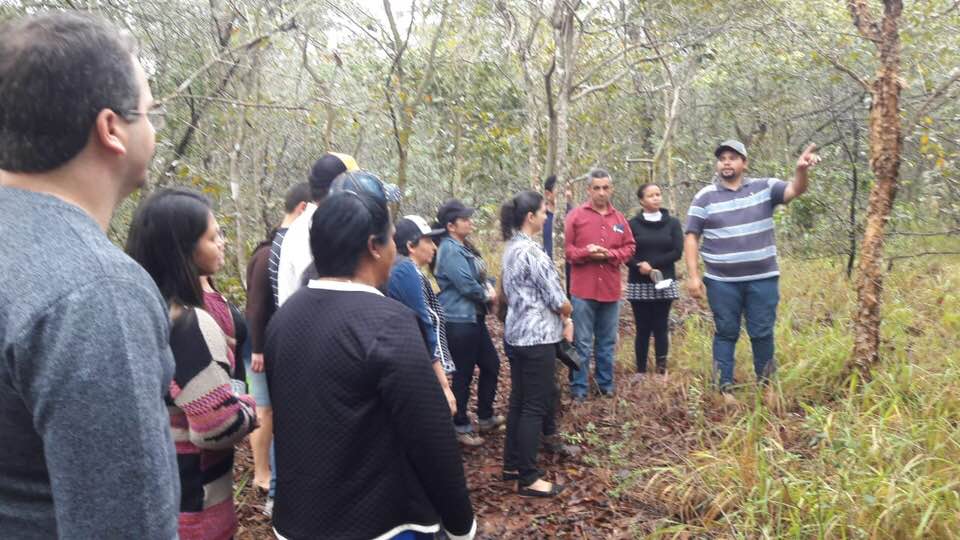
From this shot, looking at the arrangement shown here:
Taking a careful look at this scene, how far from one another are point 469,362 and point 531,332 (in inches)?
37.9

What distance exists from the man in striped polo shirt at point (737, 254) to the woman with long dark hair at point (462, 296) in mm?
1644

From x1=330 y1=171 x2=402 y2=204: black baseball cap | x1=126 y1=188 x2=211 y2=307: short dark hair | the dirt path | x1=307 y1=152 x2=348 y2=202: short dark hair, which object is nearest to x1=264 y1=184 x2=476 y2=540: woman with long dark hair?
x1=330 y1=171 x2=402 y2=204: black baseball cap

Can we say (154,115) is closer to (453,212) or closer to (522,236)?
(522,236)

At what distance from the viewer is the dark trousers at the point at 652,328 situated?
19.3ft


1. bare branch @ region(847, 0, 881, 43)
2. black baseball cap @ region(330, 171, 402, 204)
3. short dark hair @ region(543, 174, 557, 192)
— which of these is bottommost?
black baseball cap @ region(330, 171, 402, 204)

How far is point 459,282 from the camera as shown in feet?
15.4

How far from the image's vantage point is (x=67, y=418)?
0.94 metres

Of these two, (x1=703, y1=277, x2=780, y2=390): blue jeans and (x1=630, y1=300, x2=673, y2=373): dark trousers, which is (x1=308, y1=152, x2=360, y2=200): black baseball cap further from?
(x1=630, y1=300, x2=673, y2=373): dark trousers

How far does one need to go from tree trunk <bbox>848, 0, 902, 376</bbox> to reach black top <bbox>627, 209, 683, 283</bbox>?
160 centimetres

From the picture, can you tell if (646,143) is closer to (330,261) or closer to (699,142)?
(699,142)

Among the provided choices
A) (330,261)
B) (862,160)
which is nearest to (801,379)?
(330,261)

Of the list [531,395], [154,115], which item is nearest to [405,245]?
[531,395]

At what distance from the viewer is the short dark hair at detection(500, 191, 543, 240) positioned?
4141mm

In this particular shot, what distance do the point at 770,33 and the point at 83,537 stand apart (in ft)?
30.2
